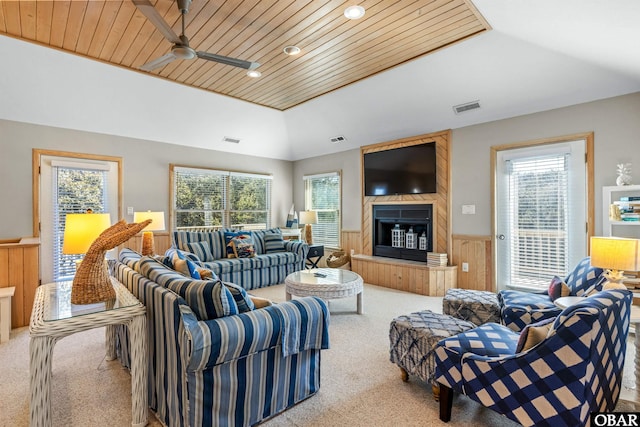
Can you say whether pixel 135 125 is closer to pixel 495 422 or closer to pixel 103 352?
pixel 103 352

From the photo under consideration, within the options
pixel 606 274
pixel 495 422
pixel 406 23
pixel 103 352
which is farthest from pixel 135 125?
pixel 606 274

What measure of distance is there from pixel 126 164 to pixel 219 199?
69.5 inches

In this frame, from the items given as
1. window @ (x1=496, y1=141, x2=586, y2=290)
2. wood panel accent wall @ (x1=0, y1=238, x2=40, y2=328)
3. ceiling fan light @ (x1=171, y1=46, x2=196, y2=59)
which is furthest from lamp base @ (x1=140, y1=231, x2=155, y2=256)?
window @ (x1=496, y1=141, x2=586, y2=290)

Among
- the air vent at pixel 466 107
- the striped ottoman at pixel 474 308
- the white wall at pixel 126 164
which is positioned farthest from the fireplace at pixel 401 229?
the white wall at pixel 126 164

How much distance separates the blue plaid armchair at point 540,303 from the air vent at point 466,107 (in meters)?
2.40

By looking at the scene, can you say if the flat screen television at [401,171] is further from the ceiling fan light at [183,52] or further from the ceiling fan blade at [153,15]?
the ceiling fan blade at [153,15]

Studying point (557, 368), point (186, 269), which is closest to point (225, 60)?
point (186, 269)

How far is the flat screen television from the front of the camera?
5184mm

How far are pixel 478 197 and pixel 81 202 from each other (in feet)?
19.9

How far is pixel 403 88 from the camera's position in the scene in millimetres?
4434

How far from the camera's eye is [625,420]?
1.71 meters

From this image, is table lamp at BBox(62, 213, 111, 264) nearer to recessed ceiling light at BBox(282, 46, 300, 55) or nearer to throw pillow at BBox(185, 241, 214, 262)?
throw pillow at BBox(185, 241, 214, 262)

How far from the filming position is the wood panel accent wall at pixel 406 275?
4.79 metres

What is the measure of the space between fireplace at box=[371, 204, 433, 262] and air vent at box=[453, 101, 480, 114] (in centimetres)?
154
